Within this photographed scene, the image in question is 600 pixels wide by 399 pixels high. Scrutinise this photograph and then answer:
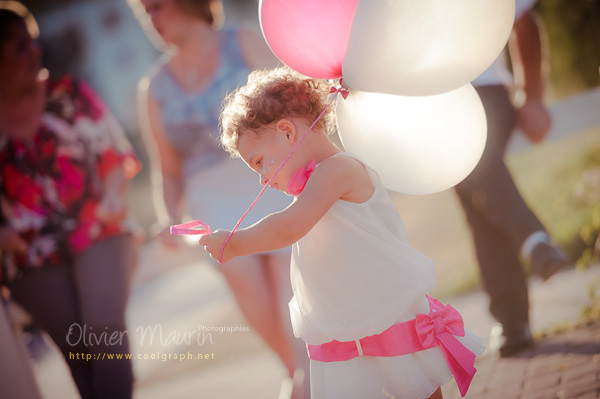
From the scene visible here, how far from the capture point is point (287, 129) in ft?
4.78

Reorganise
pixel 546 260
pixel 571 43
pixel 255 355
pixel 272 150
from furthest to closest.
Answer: pixel 571 43 < pixel 255 355 < pixel 546 260 < pixel 272 150

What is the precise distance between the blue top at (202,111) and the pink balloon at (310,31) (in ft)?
2.57

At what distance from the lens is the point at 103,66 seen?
17.3 ft

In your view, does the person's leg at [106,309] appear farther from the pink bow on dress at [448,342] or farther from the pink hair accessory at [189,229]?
the pink bow on dress at [448,342]

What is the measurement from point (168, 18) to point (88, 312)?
1209mm

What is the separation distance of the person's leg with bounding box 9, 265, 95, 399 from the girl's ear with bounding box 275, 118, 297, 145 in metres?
1.37

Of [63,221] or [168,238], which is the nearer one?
[168,238]

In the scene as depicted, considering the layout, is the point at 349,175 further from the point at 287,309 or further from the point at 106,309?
the point at 106,309

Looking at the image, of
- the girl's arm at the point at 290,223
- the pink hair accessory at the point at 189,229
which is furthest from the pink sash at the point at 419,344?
the pink hair accessory at the point at 189,229

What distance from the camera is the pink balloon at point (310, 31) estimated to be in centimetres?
142

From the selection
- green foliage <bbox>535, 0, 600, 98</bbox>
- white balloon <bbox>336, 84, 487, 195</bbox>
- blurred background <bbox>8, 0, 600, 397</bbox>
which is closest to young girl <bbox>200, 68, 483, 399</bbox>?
white balloon <bbox>336, 84, 487, 195</bbox>

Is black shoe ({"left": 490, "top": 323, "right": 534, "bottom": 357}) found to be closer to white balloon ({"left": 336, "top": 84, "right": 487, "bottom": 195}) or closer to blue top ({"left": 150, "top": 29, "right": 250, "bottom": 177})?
white balloon ({"left": 336, "top": 84, "right": 487, "bottom": 195})

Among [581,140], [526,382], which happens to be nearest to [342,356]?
[526,382]

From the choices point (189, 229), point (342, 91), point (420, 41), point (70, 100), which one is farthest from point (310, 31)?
point (70, 100)
